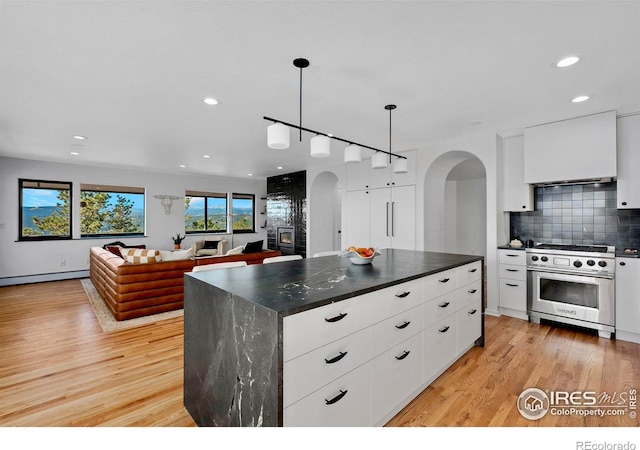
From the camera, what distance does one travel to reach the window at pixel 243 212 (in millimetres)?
8852

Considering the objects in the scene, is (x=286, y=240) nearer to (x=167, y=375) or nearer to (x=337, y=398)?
(x=167, y=375)

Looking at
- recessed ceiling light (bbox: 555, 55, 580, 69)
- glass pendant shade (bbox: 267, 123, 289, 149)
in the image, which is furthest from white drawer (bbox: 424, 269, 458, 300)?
recessed ceiling light (bbox: 555, 55, 580, 69)

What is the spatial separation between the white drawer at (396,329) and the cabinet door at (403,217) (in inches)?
114

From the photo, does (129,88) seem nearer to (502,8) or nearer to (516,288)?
(502,8)

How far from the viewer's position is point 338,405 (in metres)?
1.54

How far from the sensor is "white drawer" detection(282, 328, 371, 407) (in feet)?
4.36

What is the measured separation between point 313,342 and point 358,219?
4424mm

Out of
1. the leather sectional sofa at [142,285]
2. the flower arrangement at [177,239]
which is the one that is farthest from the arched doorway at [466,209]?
the flower arrangement at [177,239]

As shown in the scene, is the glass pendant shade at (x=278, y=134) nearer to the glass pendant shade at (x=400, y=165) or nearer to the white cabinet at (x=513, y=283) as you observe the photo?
the glass pendant shade at (x=400, y=165)

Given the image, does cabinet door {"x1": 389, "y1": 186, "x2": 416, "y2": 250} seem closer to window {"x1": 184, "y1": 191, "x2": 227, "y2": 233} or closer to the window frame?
the window frame

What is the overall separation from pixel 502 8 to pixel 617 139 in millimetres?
2760

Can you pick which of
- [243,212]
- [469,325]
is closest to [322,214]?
[243,212]

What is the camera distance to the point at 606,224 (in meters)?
3.62
